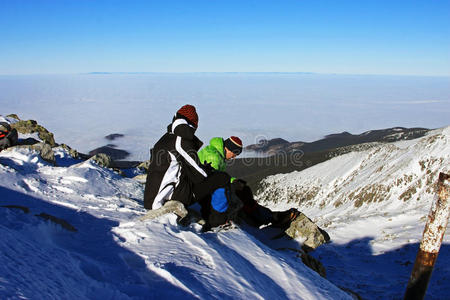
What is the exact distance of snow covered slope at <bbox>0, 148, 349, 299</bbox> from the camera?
263 centimetres

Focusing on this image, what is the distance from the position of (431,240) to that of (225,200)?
10.9 feet

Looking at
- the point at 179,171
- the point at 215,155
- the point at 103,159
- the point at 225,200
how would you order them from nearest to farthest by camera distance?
the point at 225,200
the point at 179,171
the point at 215,155
the point at 103,159

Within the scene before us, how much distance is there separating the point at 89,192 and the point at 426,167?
18.5 m

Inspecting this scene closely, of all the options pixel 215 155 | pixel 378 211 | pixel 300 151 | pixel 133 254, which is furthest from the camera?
pixel 300 151

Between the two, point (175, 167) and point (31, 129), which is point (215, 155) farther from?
point (31, 129)

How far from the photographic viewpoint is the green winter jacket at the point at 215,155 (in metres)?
6.36

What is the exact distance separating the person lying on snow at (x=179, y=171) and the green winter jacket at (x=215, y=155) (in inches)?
23.8

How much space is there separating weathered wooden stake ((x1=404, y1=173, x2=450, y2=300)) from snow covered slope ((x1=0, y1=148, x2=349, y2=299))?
1273 mm

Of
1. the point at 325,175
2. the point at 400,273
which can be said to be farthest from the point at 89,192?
the point at 325,175

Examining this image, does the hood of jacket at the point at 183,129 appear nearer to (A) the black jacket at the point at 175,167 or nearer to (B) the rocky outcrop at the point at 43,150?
(A) the black jacket at the point at 175,167

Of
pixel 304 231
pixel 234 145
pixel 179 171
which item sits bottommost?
pixel 304 231

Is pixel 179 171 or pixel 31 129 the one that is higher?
pixel 179 171

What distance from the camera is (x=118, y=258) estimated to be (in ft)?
11.7

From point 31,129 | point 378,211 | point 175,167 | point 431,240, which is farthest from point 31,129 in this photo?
point 378,211
